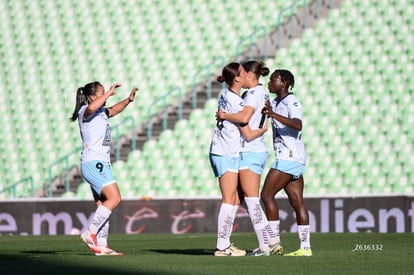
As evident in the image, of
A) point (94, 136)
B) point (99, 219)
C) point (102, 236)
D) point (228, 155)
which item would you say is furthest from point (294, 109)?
point (102, 236)

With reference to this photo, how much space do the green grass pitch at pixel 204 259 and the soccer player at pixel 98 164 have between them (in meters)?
0.24

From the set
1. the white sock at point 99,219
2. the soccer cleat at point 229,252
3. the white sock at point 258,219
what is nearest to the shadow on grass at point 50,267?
the white sock at point 99,219

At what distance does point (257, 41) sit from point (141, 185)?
4995 mm

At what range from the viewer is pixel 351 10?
76.1 ft

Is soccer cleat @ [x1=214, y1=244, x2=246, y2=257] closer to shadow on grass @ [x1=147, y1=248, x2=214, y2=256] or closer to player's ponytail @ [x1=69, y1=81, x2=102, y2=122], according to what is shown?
shadow on grass @ [x1=147, y1=248, x2=214, y2=256]

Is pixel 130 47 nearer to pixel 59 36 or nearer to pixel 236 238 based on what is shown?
pixel 59 36

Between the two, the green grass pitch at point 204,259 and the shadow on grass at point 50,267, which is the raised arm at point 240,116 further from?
the shadow on grass at point 50,267

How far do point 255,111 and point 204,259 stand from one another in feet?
5.47

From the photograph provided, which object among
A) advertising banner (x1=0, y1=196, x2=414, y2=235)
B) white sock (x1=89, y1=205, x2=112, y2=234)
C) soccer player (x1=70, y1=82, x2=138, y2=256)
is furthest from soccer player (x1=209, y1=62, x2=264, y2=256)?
advertising banner (x1=0, y1=196, x2=414, y2=235)

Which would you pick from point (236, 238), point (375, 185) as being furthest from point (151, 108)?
point (236, 238)

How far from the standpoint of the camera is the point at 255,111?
10859 millimetres

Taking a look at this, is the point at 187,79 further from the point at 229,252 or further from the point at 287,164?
the point at 229,252

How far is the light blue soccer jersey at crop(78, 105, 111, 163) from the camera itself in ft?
36.7

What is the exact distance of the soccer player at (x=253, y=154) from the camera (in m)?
10.7
